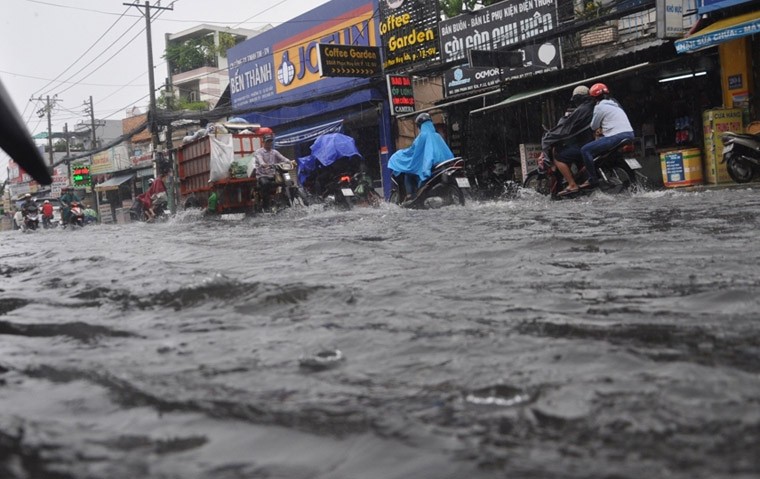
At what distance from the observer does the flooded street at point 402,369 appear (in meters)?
1.42

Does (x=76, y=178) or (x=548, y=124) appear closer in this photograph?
(x=548, y=124)

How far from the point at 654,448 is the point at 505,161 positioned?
51.4 ft

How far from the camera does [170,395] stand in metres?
1.90

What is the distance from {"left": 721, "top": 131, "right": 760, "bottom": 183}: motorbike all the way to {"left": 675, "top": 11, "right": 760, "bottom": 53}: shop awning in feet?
5.09

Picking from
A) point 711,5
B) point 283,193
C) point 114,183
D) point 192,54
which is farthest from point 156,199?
point 192,54

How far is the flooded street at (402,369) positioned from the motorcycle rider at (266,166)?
30.8 feet

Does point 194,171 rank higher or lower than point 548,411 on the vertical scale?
higher

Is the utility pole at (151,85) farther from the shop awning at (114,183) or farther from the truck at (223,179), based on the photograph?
the shop awning at (114,183)

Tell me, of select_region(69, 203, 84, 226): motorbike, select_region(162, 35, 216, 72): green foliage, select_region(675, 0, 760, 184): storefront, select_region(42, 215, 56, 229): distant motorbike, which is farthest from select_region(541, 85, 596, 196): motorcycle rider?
select_region(162, 35, 216, 72): green foliage

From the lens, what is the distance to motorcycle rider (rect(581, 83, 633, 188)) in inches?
351

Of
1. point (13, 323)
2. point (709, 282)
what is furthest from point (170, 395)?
point (709, 282)

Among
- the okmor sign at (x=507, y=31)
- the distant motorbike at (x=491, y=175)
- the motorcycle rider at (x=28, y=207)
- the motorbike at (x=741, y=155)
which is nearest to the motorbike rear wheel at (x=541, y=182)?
the motorbike at (x=741, y=155)

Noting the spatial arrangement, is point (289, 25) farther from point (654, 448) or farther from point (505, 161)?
point (654, 448)

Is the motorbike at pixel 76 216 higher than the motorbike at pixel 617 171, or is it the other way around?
the motorbike at pixel 76 216
